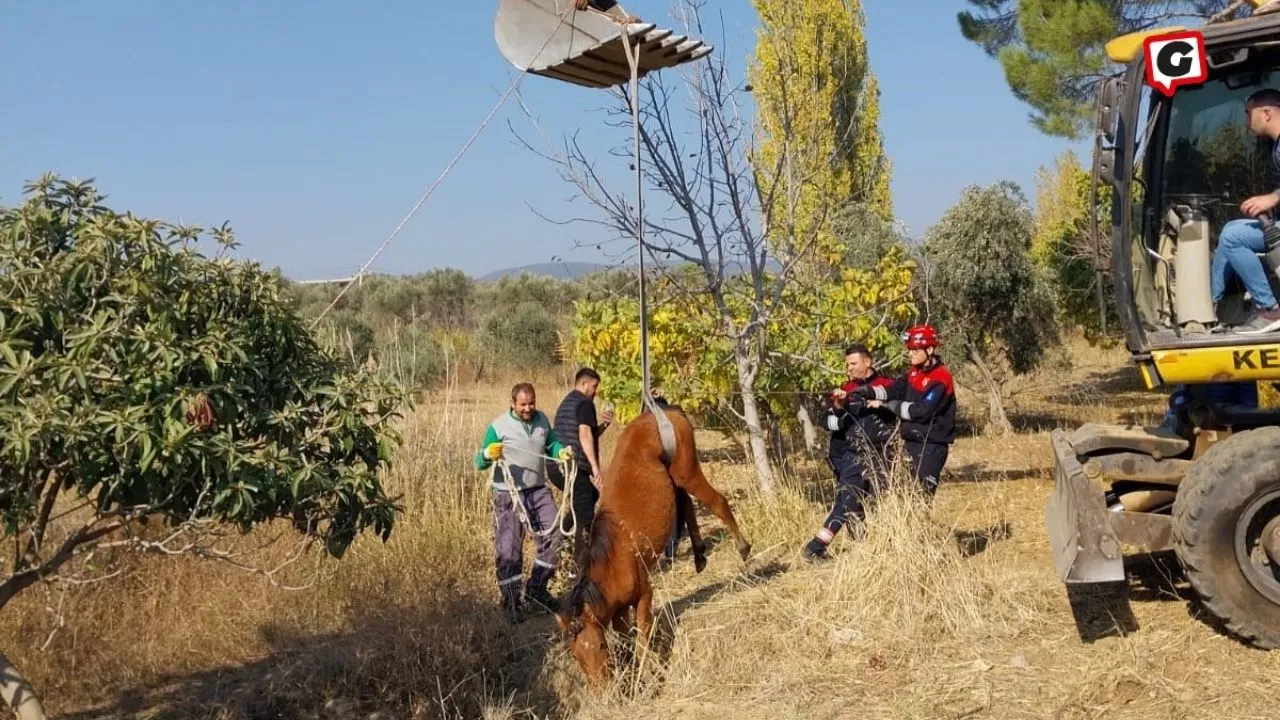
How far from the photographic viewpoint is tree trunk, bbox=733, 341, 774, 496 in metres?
9.14

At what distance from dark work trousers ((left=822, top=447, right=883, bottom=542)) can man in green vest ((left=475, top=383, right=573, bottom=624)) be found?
1.93m

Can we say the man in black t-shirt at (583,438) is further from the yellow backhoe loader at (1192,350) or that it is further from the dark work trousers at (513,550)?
the yellow backhoe loader at (1192,350)

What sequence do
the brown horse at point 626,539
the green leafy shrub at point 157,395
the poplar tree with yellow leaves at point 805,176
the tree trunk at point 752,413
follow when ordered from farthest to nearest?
the tree trunk at point 752,413, the poplar tree with yellow leaves at point 805,176, the brown horse at point 626,539, the green leafy shrub at point 157,395

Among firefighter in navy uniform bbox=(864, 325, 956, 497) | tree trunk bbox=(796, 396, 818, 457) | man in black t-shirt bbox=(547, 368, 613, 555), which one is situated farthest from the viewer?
tree trunk bbox=(796, 396, 818, 457)

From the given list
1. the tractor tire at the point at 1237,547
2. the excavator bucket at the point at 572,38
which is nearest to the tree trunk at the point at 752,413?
the excavator bucket at the point at 572,38

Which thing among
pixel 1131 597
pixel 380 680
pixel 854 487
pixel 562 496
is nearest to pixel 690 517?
pixel 562 496

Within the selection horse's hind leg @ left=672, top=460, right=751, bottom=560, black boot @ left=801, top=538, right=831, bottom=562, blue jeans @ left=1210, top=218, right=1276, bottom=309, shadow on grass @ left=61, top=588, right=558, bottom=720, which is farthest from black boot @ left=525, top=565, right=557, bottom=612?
blue jeans @ left=1210, top=218, right=1276, bottom=309

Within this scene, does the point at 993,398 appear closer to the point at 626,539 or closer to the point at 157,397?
the point at 626,539

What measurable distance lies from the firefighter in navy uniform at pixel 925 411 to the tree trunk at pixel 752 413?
134cm

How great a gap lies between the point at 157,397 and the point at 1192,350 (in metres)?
4.71

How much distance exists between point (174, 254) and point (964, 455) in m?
10.8

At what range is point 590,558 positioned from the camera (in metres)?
5.98

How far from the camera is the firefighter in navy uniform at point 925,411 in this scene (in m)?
7.89

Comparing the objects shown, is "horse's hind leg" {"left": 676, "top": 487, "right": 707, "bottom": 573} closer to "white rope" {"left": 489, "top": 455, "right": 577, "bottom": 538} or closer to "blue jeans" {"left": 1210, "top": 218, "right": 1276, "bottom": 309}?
"white rope" {"left": 489, "top": 455, "right": 577, "bottom": 538}
